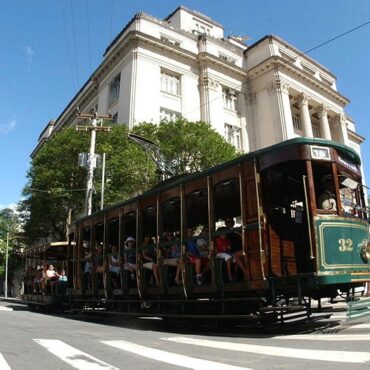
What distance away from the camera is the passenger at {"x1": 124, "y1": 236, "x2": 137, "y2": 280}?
11.2 meters

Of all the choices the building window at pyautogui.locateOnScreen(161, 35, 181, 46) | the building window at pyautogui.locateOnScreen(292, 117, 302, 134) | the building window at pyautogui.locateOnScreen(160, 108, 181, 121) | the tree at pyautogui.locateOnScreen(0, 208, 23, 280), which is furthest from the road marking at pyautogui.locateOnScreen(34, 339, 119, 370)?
the tree at pyautogui.locateOnScreen(0, 208, 23, 280)

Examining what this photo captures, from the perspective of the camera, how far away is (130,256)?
1133cm

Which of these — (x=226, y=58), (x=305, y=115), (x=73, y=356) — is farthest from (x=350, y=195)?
(x=226, y=58)

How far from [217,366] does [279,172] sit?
14.7ft

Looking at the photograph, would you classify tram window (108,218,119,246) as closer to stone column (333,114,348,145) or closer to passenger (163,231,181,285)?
passenger (163,231,181,285)

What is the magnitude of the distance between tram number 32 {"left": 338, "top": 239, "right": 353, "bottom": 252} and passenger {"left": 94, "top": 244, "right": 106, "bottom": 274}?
693 cm

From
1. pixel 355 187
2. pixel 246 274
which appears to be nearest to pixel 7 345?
pixel 246 274

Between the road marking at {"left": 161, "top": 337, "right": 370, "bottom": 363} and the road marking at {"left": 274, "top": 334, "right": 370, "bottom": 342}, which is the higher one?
the road marking at {"left": 274, "top": 334, "right": 370, "bottom": 342}

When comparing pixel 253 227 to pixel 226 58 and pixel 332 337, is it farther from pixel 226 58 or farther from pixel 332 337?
pixel 226 58

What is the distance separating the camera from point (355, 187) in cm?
862

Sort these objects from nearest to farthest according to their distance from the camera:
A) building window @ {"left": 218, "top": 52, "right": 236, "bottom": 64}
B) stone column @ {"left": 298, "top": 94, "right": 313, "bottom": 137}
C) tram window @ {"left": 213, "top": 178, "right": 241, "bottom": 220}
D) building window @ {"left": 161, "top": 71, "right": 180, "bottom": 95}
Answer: tram window @ {"left": 213, "top": 178, "right": 241, "bottom": 220}
building window @ {"left": 161, "top": 71, "right": 180, "bottom": 95}
building window @ {"left": 218, "top": 52, "right": 236, "bottom": 64}
stone column @ {"left": 298, "top": 94, "right": 313, "bottom": 137}

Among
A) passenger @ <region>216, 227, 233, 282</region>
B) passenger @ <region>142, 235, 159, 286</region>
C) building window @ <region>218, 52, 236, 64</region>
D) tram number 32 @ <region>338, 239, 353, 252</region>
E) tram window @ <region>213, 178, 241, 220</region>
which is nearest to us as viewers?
tram number 32 @ <region>338, 239, 353, 252</region>

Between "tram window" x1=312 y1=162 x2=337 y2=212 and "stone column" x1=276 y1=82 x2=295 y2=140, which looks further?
"stone column" x1=276 y1=82 x2=295 y2=140

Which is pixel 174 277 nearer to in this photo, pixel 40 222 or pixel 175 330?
pixel 175 330
